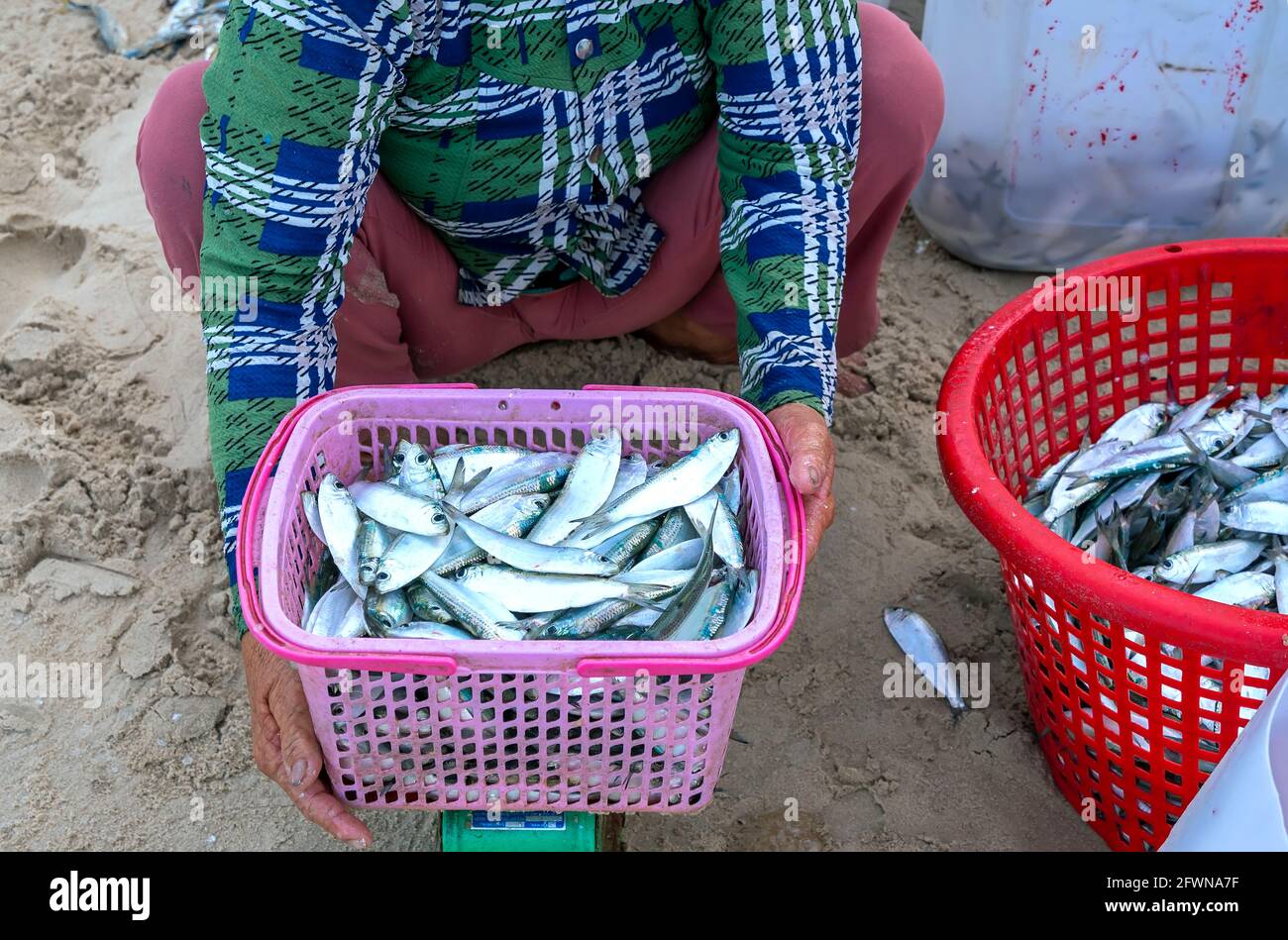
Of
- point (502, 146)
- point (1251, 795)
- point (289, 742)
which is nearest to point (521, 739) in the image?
point (289, 742)

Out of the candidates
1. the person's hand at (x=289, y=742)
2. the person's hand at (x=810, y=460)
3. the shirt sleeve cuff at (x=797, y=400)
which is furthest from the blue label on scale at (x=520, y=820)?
the shirt sleeve cuff at (x=797, y=400)

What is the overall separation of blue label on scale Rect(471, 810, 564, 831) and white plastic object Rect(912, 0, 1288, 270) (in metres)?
1.96

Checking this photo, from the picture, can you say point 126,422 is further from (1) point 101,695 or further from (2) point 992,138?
(2) point 992,138

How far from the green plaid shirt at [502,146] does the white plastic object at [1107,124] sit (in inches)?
36.7

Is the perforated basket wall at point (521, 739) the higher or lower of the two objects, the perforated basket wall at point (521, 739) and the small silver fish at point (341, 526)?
the lower

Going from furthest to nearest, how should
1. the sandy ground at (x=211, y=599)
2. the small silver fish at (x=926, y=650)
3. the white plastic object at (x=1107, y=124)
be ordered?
the white plastic object at (x=1107, y=124) → the small silver fish at (x=926, y=650) → the sandy ground at (x=211, y=599)

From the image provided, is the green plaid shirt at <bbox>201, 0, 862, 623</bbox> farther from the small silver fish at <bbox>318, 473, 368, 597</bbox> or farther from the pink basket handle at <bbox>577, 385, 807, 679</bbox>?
the pink basket handle at <bbox>577, 385, 807, 679</bbox>

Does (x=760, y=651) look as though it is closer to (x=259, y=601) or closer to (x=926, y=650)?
(x=259, y=601)

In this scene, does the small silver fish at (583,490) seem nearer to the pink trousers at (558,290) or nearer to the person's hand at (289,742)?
the person's hand at (289,742)

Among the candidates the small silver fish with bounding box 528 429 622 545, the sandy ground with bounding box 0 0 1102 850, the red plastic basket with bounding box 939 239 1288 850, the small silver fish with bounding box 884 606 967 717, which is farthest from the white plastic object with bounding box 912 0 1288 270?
the small silver fish with bounding box 528 429 622 545

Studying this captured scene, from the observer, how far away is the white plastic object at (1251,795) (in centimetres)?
107

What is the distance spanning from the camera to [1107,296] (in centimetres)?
194

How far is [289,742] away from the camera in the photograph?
136 centimetres

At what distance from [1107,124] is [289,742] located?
7.18ft
